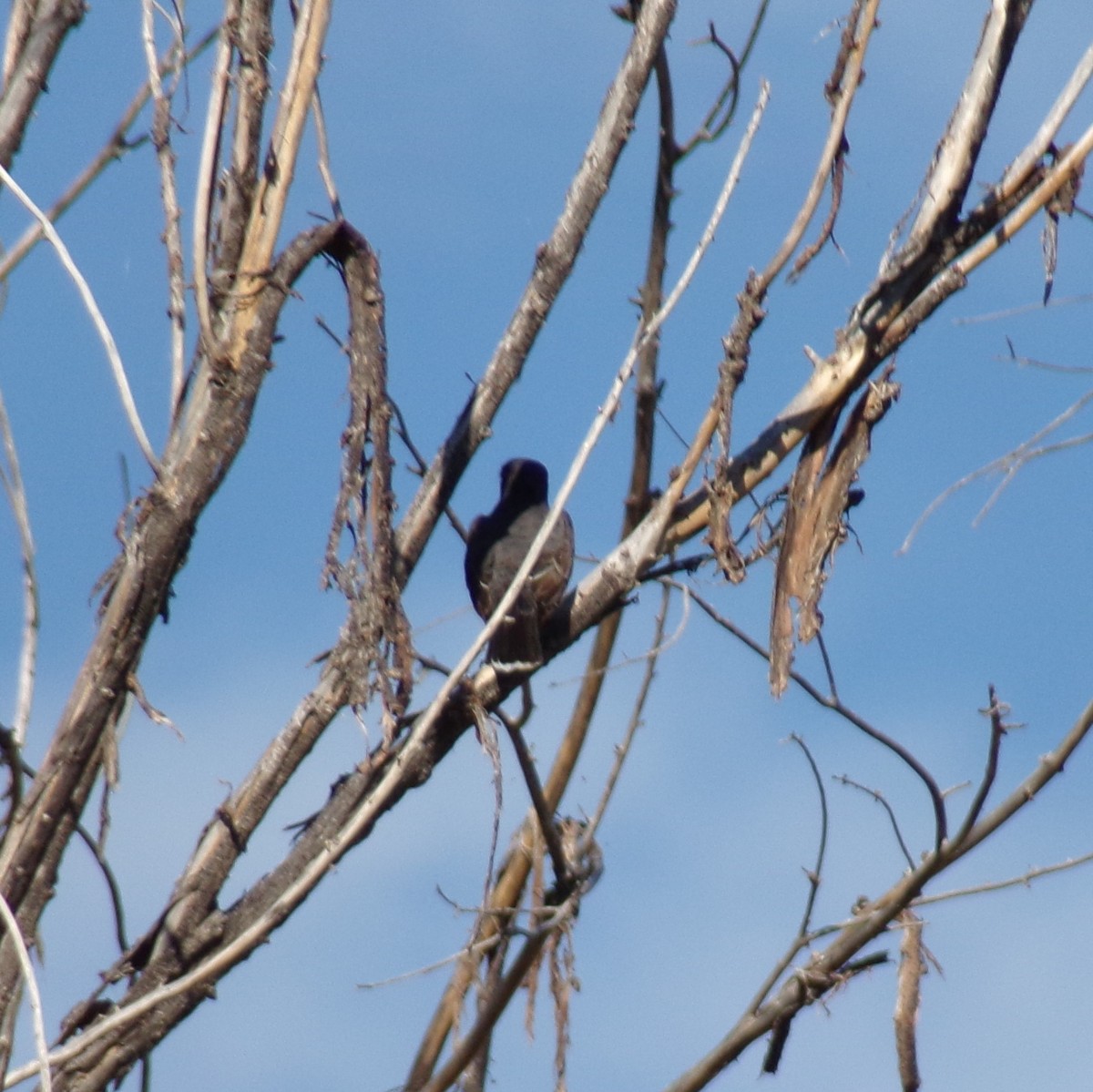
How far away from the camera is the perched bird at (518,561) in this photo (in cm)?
386

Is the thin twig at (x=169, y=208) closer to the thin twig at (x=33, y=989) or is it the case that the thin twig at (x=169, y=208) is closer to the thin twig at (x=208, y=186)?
the thin twig at (x=208, y=186)

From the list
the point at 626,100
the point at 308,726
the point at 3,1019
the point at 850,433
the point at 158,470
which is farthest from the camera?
the point at 850,433

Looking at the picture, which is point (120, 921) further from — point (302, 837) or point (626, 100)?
point (626, 100)

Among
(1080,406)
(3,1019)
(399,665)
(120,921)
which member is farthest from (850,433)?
(3,1019)

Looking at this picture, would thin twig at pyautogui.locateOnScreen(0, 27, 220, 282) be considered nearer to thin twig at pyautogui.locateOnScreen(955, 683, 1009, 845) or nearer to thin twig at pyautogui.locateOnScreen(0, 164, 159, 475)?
thin twig at pyautogui.locateOnScreen(0, 164, 159, 475)

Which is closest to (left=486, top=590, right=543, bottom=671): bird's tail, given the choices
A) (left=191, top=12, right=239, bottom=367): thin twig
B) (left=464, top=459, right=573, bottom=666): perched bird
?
(left=464, top=459, right=573, bottom=666): perched bird

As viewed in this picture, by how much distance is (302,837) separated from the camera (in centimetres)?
315

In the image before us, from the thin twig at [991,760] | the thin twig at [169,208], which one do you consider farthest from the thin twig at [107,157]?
the thin twig at [991,760]

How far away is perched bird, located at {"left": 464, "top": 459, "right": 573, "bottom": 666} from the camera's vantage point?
386 centimetres

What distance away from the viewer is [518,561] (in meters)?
5.11

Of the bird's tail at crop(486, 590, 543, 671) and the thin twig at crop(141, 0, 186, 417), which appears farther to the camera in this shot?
the bird's tail at crop(486, 590, 543, 671)

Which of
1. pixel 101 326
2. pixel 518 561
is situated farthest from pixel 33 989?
Result: pixel 518 561

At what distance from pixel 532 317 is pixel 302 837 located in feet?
4.02

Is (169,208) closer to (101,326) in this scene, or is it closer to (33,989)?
(101,326)
